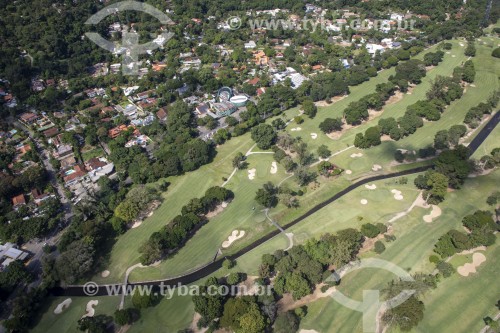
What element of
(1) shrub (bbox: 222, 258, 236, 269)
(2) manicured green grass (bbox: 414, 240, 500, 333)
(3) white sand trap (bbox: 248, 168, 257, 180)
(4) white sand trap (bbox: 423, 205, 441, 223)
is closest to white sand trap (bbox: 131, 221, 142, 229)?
(1) shrub (bbox: 222, 258, 236, 269)

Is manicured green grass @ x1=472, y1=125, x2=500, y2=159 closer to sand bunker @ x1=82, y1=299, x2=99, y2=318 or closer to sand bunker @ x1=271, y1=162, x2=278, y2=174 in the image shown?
sand bunker @ x1=271, y1=162, x2=278, y2=174

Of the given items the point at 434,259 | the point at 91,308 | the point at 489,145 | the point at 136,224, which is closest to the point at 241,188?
the point at 136,224

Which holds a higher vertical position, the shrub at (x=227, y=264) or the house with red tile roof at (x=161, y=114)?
the house with red tile roof at (x=161, y=114)

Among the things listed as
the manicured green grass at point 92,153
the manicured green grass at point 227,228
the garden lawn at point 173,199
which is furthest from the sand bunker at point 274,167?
the manicured green grass at point 92,153

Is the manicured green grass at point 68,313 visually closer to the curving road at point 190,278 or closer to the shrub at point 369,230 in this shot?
the curving road at point 190,278

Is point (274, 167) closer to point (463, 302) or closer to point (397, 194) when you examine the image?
point (397, 194)
